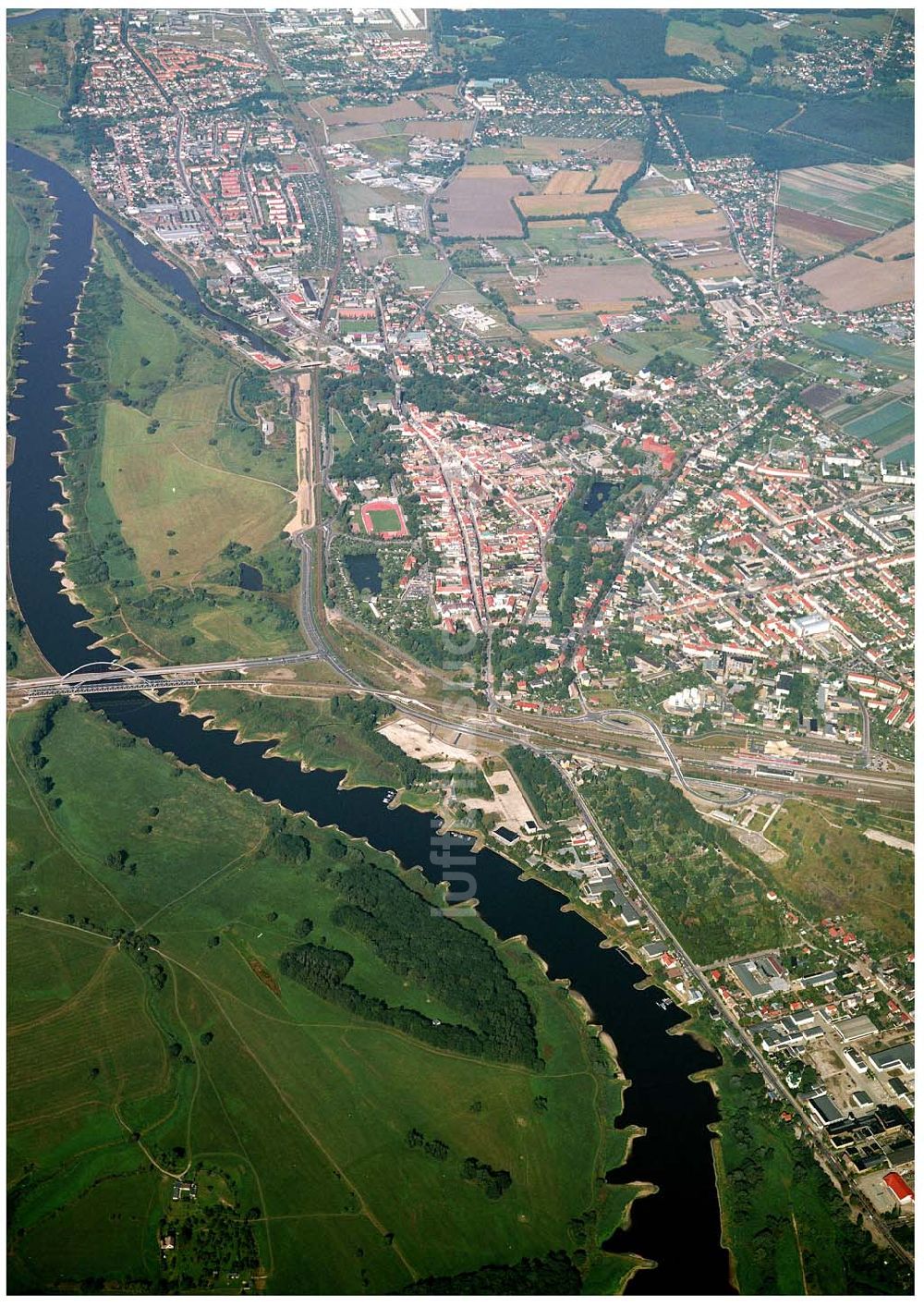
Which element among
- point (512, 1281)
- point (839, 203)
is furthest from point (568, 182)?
point (512, 1281)

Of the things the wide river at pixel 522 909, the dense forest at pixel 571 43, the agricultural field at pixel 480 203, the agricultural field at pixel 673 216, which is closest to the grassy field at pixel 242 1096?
the wide river at pixel 522 909

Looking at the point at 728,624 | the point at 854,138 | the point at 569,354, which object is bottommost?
the point at 728,624

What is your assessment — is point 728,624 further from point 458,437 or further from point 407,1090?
point 407,1090

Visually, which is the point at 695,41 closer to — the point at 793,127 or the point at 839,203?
the point at 793,127

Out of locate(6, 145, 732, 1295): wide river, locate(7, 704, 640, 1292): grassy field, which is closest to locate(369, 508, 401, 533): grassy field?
locate(6, 145, 732, 1295): wide river

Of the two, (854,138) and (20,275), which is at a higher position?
(854,138)

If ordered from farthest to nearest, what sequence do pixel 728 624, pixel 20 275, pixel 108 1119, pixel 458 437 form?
pixel 20 275 → pixel 458 437 → pixel 728 624 → pixel 108 1119

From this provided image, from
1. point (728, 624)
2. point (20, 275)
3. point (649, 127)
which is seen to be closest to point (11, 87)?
point (20, 275)
